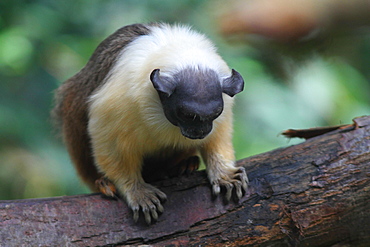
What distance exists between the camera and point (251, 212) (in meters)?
3.31

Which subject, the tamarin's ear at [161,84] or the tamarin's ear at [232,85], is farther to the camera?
the tamarin's ear at [232,85]

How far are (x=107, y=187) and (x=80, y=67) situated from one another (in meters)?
2.60

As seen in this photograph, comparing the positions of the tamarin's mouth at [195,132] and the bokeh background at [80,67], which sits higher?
the bokeh background at [80,67]

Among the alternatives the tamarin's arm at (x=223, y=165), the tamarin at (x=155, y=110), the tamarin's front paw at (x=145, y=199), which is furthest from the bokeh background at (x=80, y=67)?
the tamarin's front paw at (x=145, y=199)

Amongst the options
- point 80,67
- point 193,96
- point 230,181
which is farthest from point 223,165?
point 80,67

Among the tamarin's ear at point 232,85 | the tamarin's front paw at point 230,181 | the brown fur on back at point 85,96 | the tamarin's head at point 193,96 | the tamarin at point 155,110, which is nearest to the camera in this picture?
the tamarin's head at point 193,96

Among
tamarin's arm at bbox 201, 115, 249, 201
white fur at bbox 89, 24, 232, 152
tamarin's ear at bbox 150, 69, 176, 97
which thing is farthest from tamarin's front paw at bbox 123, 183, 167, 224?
tamarin's ear at bbox 150, 69, 176, 97

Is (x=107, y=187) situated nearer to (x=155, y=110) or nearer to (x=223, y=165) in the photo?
(x=155, y=110)

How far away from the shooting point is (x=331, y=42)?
644cm

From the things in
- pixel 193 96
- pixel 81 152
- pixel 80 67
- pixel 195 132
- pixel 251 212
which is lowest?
pixel 251 212

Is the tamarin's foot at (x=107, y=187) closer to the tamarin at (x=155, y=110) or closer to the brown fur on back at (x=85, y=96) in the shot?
the tamarin at (x=155, y=110)

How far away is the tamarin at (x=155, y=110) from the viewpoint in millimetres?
3037

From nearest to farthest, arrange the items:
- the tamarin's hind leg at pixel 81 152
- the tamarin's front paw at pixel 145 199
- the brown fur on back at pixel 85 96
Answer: the tamarin's front paw at pixel 145 199 < the brown fur on back at pixel 85 96 < the tamarin's hind leg at pixel 81 152

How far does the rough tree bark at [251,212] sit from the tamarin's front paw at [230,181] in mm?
73
